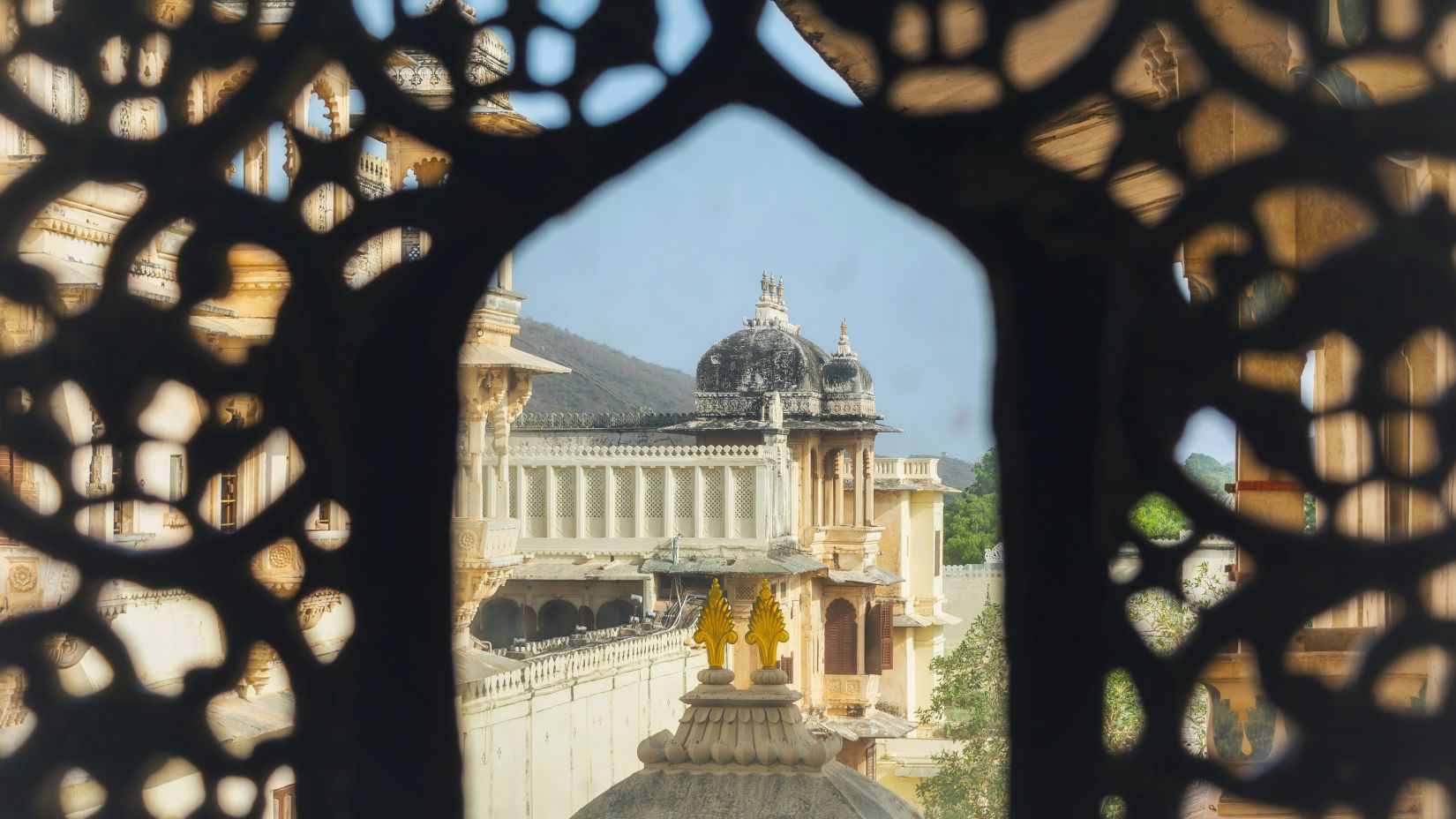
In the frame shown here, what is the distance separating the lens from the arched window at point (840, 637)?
1256 inches

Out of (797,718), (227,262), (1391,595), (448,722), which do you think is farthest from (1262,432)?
(797,718)

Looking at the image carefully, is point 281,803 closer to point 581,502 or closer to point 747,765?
point 747,765

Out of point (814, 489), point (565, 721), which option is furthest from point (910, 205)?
point (814, 489)

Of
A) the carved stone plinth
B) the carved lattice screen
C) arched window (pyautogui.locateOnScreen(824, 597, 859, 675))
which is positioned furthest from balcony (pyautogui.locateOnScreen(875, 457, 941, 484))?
the carved lattice screen

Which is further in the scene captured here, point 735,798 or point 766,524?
point 766,524

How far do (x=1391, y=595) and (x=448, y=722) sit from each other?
1.29 meters

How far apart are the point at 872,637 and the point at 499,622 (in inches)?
289

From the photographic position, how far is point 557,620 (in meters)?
28.3

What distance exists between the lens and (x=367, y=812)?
2391 millimetres

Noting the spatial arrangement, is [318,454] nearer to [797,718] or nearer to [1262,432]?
[1262,432]

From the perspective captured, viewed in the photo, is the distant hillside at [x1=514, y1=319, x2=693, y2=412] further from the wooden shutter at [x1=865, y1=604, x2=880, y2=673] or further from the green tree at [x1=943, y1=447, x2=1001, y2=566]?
the wooden shutter at [x1=865, y1=604, x2=880, y2=673]

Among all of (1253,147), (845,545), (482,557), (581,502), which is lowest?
(845,545)

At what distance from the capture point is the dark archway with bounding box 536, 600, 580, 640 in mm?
28188

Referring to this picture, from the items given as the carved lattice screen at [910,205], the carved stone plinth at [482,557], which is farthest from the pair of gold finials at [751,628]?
the carved lattice screen at [910,205]
